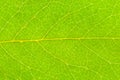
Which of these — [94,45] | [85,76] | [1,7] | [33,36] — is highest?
[1,7]

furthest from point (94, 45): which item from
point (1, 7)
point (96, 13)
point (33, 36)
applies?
point (1, 7)

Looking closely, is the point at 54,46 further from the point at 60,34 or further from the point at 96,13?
the point at 96,13

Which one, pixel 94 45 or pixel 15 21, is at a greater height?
pixel 15 21

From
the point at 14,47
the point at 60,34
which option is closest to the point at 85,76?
the point at 60,34

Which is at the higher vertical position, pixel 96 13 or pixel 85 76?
pixel 96 13

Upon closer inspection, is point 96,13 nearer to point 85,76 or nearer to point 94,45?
point 94,45

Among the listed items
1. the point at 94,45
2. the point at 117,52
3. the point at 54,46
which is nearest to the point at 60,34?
the point at 54,46
